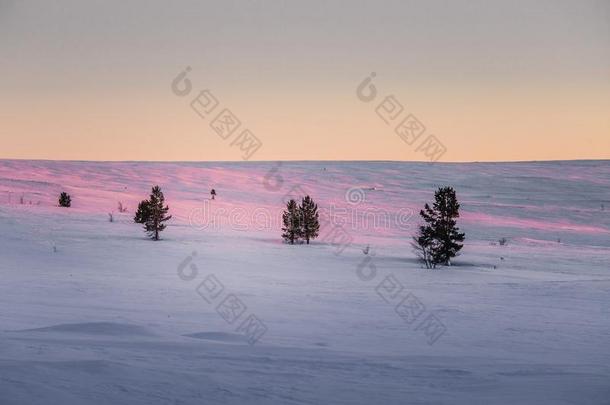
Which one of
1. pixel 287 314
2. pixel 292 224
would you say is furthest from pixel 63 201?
pixel 287 314

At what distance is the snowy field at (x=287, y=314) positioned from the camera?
8891mm

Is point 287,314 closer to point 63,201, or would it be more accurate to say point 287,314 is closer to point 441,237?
point 441,237

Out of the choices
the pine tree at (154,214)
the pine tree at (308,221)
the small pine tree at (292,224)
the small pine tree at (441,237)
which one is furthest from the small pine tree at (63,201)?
the small pine tree at (441,237)

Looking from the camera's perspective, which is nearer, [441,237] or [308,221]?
[441,237]

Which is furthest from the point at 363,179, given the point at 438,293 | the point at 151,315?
the point at 151,315

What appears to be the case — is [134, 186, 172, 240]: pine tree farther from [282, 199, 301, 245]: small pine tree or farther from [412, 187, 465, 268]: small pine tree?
[412, 187, 465, 268]: small pine tree

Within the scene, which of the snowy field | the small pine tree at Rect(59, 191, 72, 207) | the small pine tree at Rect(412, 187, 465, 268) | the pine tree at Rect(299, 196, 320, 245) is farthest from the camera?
the small pine tree at Rect(59, 191, 72, 207)

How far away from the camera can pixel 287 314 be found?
16469mm

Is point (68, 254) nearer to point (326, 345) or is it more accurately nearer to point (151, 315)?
point (151, 315)

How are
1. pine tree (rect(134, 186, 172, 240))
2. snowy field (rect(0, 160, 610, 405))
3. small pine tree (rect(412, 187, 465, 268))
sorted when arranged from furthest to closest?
1. pine tree (rect(134, 186, 172, 240))
2. small pine tree (rect(412, 187, 465, 268))
3. snowy field (rect(0, 160, 610, 405))

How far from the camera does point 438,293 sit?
71.1ft

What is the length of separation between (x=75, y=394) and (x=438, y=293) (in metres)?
15.3

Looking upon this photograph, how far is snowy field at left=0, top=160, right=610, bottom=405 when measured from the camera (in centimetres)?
889

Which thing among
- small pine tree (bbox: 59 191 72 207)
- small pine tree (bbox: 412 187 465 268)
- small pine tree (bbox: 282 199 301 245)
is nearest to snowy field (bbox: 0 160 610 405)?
small pine tree (bbox: 412 187 465 268)
